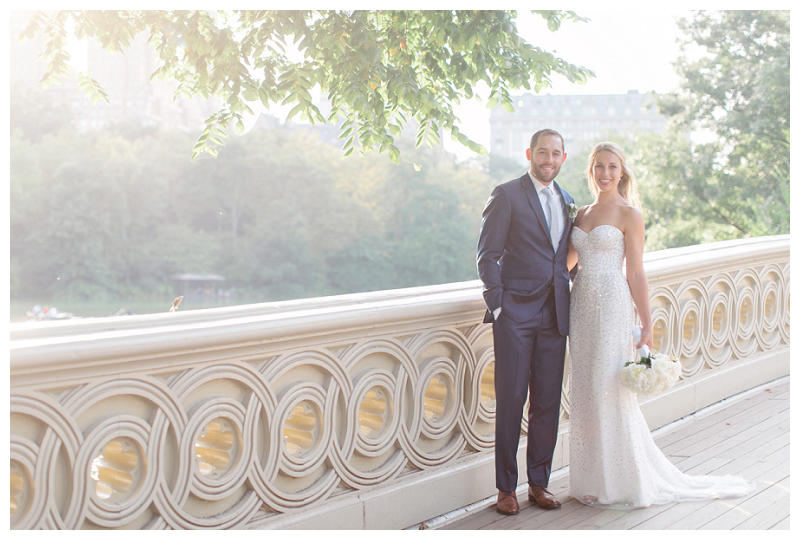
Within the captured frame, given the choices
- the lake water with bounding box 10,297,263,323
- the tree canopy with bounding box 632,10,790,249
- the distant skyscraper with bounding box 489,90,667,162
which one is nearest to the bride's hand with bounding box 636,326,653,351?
the tree canopy with bounding box 632,10,790,249

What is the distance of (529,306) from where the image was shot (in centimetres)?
352

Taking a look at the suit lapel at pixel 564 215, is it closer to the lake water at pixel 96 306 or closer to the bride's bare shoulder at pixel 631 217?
the bride's bare shoulder at pixel 631 217

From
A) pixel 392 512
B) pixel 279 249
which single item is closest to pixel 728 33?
pixel 392 512

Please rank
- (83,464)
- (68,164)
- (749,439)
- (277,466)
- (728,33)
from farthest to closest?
(68,164) < (728,33) < (749,439) < (277,466) < (83,464)

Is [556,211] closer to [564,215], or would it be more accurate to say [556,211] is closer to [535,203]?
[564,215]


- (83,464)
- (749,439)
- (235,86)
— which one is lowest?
(749,439)

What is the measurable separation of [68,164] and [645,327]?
180ft

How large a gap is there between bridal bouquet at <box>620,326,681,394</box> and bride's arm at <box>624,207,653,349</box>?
0.45ft

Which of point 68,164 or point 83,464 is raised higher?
point 68,164

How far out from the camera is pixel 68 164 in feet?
171

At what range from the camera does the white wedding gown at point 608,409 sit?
3.62 m

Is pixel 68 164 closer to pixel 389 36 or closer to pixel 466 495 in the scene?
pixel 389 36

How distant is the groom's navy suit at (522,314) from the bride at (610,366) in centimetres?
17

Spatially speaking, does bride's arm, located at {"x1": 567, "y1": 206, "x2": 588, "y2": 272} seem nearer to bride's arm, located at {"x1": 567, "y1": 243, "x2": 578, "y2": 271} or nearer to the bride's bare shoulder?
bride's arm, located at {"x1": 567, "y1": 243, "x2": 578, "y2": 271}
